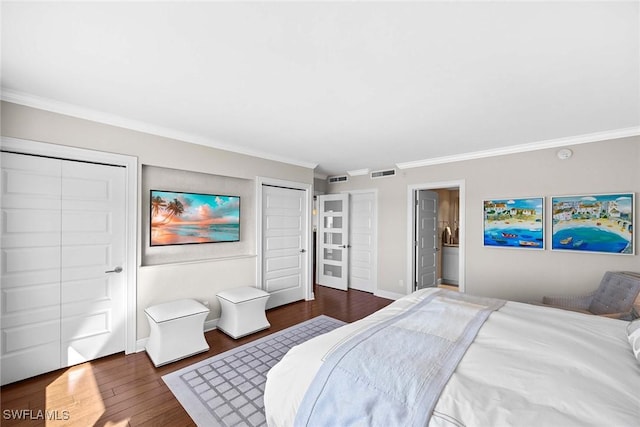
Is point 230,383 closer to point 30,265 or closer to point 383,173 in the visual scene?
point 30,265

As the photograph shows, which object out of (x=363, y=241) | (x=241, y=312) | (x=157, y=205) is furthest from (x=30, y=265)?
(x=363, y=241)

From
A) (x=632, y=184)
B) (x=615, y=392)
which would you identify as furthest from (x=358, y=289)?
(x=615, y=392)

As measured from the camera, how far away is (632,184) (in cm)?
303

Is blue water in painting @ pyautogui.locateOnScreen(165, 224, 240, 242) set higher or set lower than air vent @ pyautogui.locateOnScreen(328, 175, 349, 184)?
lower

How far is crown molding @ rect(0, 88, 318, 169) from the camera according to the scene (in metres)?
2.30

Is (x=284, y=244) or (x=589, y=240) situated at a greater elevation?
(x=589, y=240)

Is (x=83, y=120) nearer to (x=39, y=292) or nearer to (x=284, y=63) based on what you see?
(x=39, y=292)

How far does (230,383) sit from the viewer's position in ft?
7.73

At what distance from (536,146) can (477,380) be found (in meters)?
3.52

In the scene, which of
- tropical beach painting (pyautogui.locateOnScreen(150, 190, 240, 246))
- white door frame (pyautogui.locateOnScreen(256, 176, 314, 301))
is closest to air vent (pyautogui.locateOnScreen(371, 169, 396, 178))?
white door frame (pyautogui.locateOnScreen(256, 176, 314, 301))

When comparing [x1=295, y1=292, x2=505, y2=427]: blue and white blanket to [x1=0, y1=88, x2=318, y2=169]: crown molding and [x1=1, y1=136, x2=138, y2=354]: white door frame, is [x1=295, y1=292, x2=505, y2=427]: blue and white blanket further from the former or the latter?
[x1=0, y1=88, x2=318, y2=169]: crown molding

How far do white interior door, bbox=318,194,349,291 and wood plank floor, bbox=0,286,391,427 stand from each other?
116 inches

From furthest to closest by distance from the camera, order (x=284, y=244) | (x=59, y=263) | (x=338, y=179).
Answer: (x=338, y=179), (x=284, y=244), (x=59, y=263)

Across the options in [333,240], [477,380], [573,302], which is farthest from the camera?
[333,240]
